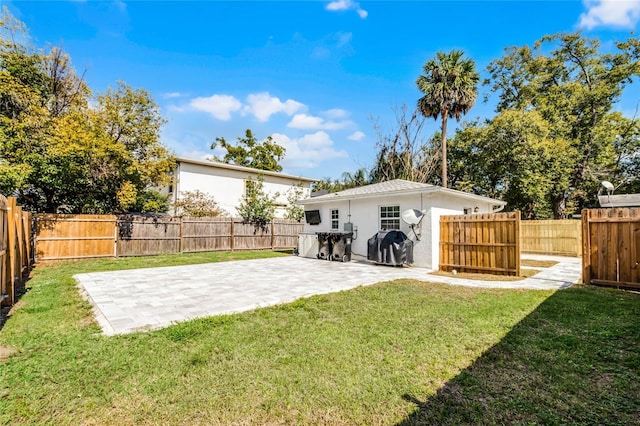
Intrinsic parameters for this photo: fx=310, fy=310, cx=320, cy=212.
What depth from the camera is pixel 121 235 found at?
12.6 m

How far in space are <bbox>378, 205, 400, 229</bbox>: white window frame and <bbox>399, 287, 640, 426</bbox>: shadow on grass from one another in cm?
635

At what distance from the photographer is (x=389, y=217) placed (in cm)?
1065

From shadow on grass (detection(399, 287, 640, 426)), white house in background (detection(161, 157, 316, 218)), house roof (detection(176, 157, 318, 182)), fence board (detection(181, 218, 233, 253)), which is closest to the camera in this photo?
shadow on grass (detection(399, 287, 640, 426))

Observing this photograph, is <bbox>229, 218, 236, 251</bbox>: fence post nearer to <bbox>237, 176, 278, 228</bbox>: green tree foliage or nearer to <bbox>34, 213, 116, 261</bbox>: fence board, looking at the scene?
<bbox>237, 176, 278, 228</bbox>: green tree foliage

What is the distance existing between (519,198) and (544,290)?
1537 cm

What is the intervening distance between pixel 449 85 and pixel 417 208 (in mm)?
9888

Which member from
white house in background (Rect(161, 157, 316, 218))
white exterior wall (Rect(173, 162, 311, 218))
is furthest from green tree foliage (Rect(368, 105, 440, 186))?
white exterior wall (Rect(173, 162, 311, 218))

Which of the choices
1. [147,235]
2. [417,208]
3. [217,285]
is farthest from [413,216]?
[147,235]

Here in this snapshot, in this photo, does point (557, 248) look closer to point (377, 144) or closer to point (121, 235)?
point (377, 144)

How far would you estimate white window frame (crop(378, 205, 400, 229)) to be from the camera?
10414 mm

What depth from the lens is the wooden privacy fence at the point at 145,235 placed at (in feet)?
36.6

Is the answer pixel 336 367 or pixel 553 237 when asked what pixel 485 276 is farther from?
pixel 553 237

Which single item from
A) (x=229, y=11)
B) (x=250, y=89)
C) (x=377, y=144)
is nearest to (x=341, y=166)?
(x=377, y=144)

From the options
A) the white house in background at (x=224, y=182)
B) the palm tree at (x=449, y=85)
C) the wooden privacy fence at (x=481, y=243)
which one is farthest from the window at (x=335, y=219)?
the white house in background at (x=224, y=182)
